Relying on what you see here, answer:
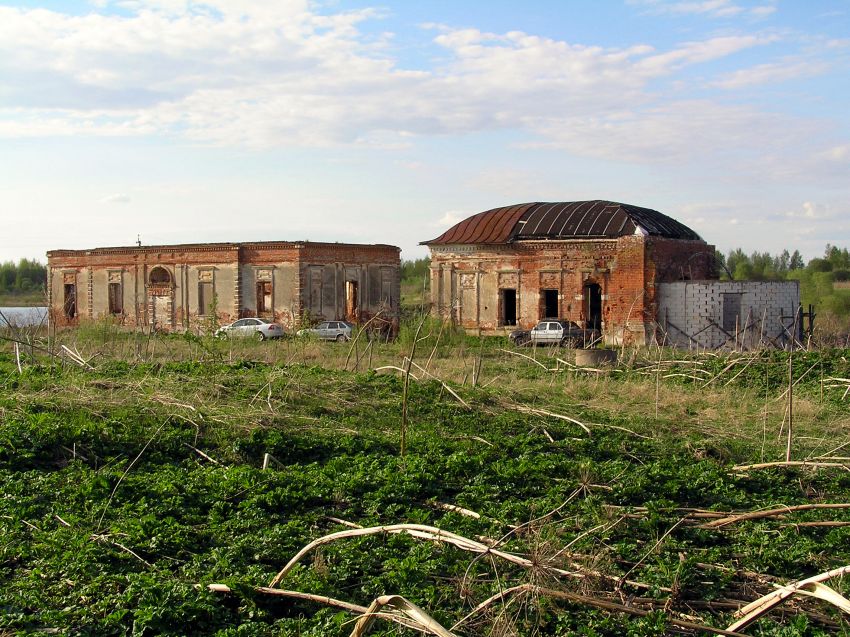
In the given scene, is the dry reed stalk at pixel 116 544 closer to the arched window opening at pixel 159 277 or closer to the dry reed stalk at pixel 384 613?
the dry reed stalk at pixel 384 613

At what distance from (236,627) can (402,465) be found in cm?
327

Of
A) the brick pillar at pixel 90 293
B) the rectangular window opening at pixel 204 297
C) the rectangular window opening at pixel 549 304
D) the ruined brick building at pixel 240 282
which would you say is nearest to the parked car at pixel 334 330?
the ruined brick building at pixel 240 282

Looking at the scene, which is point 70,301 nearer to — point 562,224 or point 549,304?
point 549,304

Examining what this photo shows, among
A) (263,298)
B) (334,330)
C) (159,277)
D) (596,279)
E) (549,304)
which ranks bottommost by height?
(334,330)

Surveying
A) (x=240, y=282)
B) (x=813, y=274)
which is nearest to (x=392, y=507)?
(x=240, y=282)

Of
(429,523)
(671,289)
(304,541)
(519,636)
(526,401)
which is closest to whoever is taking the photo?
(519,636)

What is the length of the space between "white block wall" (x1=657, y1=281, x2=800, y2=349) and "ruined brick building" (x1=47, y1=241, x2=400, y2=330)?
10.0 meters

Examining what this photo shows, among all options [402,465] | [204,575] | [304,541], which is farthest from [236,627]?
[402,465]

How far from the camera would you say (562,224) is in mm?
29625

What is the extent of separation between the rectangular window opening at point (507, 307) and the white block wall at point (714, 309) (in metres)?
5.42

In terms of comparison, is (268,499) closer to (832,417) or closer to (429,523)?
(429,523)

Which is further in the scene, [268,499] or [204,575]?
[268,499]

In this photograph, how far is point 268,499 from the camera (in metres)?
7.41

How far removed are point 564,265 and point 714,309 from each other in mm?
5051
